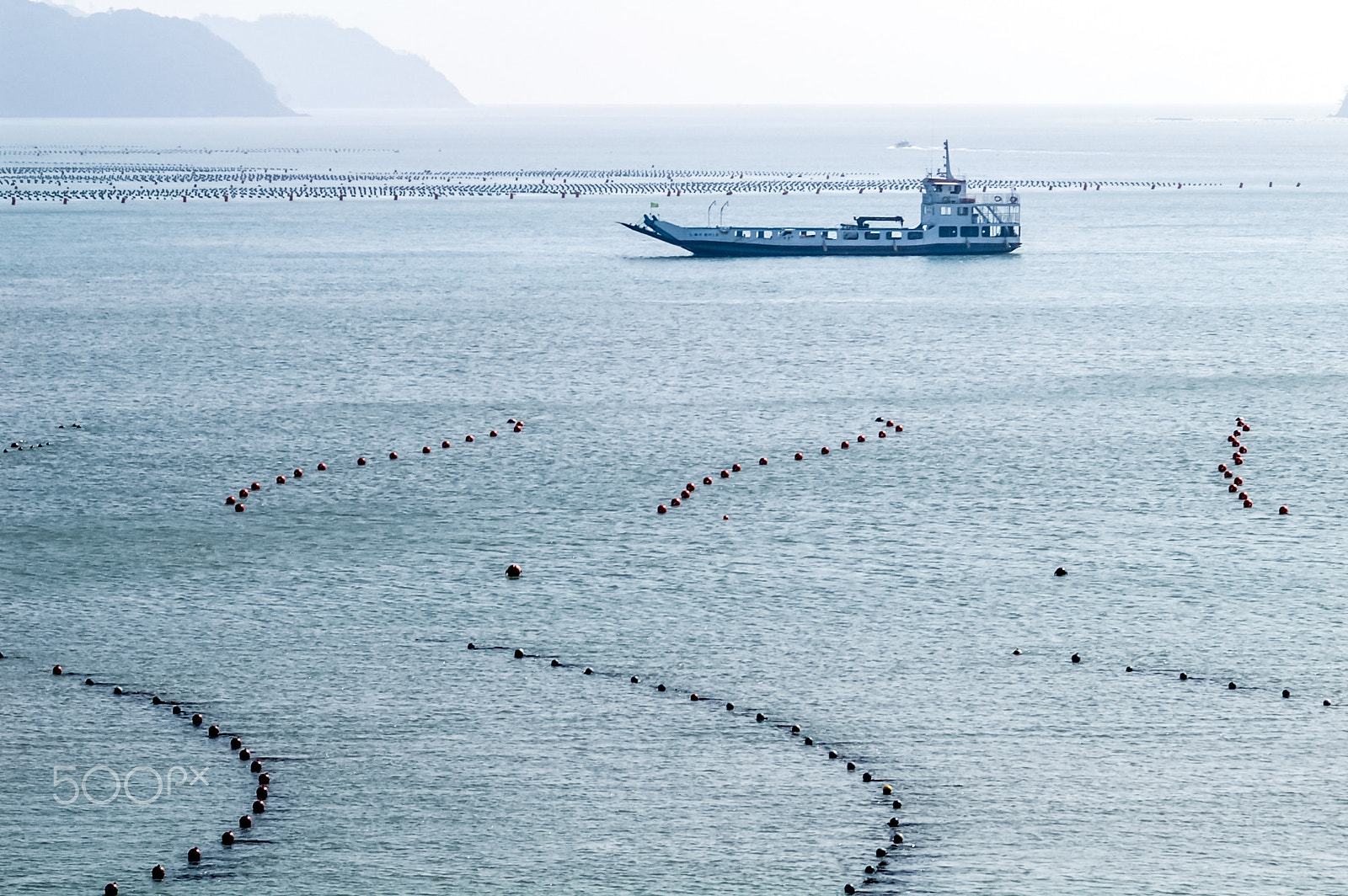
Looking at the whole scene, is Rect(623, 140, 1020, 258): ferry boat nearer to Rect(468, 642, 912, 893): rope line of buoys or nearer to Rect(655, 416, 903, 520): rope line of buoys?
Rect(655, 416, 903, 520): rope line of buoys

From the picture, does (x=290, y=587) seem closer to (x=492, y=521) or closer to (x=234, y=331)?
(x=492, y=521)

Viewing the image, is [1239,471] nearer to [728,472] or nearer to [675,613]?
[728,472]

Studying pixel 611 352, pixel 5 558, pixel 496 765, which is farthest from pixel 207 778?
pixel 611 352

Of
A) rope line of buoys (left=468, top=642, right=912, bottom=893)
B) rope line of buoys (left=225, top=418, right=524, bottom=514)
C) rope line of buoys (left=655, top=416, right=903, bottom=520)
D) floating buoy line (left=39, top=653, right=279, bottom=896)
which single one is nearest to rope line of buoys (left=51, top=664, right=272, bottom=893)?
floating buoy line (left=39, top=653, right=279, bottom=896)

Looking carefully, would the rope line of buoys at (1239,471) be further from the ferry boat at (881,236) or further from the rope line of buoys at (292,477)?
the ferry boat at (881,236)

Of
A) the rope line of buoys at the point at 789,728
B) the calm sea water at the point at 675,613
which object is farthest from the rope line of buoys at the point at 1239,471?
the rope line of buoys at the point at 789,728

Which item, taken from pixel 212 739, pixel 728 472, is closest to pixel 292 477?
pixel 728 472
